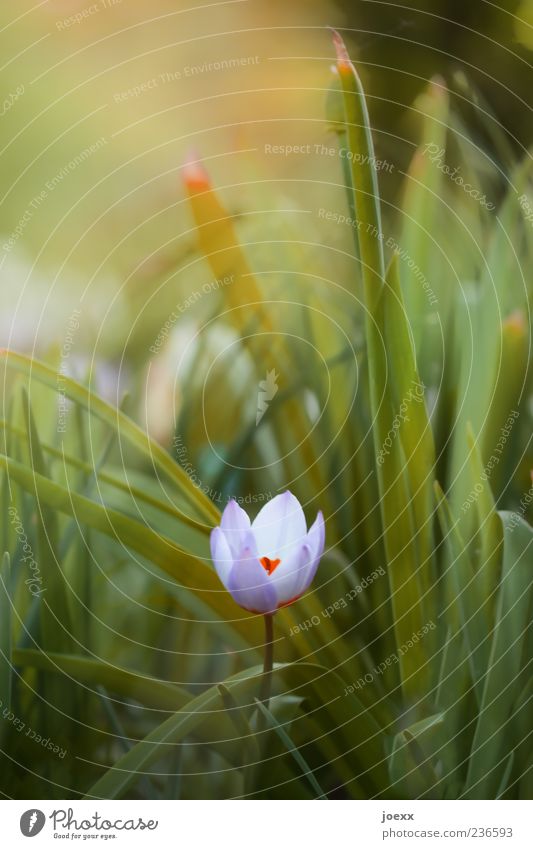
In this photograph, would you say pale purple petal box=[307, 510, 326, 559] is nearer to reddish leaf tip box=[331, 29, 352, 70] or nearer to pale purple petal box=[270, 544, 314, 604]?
pale purple petal box=[270, 544, 314, 604]

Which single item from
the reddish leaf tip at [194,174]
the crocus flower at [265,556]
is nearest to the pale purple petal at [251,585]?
the crocus flower at [265,556]

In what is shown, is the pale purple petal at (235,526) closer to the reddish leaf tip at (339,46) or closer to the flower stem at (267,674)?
the flower stem at (267,674)

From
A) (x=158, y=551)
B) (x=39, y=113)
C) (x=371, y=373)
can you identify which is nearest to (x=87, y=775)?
(x=158, y=551)

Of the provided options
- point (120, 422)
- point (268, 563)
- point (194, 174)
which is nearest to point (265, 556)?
point (268, 563)

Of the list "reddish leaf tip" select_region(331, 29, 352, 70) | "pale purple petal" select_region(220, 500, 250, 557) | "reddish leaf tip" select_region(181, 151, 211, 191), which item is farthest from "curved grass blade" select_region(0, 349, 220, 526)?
"reddish leaf tip" select_region(331, 29, 352, 70)

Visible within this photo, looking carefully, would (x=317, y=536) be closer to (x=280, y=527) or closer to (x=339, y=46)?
(x=280, y=527)

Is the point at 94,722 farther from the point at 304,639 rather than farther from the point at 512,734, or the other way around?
the point at 512,734

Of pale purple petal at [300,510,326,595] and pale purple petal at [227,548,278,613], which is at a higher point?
pale purple petal at [300,510,326,595]
